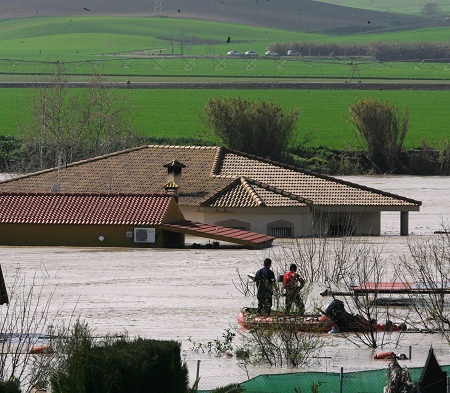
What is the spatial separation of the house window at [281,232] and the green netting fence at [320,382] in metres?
33.0

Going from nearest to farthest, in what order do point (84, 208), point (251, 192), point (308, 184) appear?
point (84, 208), point (251, 192), point (308, 184)

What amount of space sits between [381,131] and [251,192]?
137 feet

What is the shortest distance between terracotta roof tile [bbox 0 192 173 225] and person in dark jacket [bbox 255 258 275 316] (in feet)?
67.5

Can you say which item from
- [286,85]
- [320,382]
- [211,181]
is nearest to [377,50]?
[286,85]

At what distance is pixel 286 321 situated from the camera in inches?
919

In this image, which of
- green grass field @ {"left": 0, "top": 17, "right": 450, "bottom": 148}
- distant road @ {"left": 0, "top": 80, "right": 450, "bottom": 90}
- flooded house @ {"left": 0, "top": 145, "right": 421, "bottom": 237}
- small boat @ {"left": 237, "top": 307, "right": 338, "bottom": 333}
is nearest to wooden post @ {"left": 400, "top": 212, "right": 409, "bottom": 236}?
flooded house @ {"left": 0, "top": 145, "right": 421, "bottom": 237}

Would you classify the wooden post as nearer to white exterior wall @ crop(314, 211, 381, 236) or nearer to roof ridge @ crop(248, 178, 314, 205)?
white exterior wall @ crop(314, 211, 381, 236)

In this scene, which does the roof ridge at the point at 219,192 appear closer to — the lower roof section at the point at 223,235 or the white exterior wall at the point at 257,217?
the white exterior wall at the point at 257,217

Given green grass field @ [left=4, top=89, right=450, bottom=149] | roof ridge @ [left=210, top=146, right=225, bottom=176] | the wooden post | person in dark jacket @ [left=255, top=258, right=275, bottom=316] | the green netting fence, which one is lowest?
the green netting fence

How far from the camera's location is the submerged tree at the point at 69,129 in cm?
8381

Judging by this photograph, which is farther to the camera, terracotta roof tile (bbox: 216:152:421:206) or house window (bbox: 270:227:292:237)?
terracotta roof tile (bbox: 216:152:421:206)

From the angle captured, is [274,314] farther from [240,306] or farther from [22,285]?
[22,285]

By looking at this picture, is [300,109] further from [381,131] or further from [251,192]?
[251,192]

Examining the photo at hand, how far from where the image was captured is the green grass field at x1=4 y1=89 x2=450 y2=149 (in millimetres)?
103062
